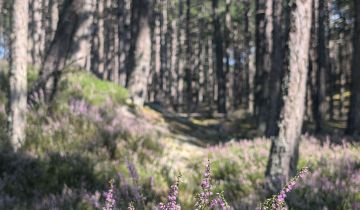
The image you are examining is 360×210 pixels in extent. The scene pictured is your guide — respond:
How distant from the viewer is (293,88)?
24.1ft

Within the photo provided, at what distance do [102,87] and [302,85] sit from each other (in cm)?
847

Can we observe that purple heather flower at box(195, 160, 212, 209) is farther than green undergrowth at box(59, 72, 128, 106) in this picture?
No

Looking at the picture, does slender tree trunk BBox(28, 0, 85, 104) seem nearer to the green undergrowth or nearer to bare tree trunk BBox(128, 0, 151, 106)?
the green undergrowth

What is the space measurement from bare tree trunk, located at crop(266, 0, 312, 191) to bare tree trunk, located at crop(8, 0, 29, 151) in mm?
4309

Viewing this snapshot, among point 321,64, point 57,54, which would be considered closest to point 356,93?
point 321,64

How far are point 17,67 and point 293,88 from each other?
4.54 m

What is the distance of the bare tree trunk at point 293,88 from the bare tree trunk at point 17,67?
14.1 ft

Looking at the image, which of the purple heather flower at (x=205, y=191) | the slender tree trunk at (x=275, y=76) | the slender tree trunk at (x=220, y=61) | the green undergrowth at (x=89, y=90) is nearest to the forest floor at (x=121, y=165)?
the green undergrowth at (x=89, y=90)

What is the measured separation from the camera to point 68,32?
1222cm

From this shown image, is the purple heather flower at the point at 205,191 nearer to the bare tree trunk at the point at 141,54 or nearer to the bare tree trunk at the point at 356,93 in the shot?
the bare tree trunk at the point at 356,93

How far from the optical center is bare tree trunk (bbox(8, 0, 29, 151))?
7.91 metres

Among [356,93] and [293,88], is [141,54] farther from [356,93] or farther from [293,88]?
[293,88]

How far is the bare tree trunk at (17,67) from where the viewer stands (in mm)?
7910

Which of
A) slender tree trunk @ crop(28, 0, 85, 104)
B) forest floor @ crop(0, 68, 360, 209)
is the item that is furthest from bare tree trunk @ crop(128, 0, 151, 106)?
slender tree trunk @ crop(28, 0, 85, 104)
